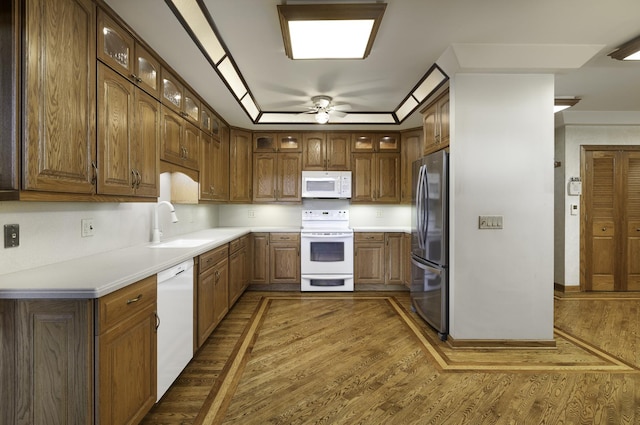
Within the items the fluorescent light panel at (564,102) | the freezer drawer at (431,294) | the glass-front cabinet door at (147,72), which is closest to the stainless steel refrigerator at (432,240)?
the freezer drawer at (431,294)

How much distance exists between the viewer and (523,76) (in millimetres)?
2600

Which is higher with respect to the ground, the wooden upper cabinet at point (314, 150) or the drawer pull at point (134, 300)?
the wooden upper cabinet at point (314, 150)

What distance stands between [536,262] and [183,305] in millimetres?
2811

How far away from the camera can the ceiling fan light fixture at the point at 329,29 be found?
1.92 metres

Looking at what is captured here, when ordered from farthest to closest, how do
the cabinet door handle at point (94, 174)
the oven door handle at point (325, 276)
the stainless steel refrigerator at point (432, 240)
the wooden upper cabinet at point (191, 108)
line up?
the oven door handle at point (325, 276), the wooden upper cabinet at point (191, 108), the stainless steel refrigerator at point (432, 240), the cabinet door handle at point (94, 174)

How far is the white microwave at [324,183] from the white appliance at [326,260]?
0.57 metres

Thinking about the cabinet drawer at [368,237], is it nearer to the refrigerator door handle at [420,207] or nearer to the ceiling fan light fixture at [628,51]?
the refrigerator door handle at [420,207]

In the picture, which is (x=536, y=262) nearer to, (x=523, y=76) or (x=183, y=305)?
(x=523, y=76)

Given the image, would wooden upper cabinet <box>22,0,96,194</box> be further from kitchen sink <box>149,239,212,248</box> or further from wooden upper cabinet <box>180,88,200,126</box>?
wooden upper cabinet <box>180,88,200,126</box>

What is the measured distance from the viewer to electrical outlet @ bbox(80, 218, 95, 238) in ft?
6.54

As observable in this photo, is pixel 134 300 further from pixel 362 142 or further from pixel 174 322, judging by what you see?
pixel 362 142

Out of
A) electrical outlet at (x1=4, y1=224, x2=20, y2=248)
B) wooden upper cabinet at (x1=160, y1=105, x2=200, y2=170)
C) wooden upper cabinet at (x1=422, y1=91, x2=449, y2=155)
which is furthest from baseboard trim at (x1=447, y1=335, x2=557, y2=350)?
electrical outlet at (x1=4, y1=224, x2=20, y2=248)

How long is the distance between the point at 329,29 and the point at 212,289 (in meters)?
2.26

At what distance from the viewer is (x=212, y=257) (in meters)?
2.75
